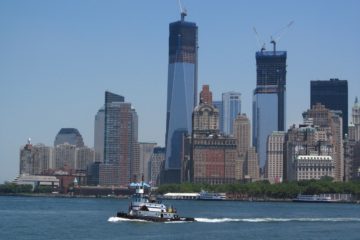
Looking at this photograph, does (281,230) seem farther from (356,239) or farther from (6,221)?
(6,221)

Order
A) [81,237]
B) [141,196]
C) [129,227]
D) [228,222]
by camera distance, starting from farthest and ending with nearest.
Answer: [228,222] < [141,196] < [129,227] < [81,237]

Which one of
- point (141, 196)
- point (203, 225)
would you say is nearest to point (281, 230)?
point (203, 225)

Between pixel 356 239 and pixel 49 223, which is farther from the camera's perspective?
pixel 49 223

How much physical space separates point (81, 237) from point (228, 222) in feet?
109

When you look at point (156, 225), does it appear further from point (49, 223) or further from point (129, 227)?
point (49, 223)

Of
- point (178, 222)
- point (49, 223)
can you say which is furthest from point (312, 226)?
point (49, 223)

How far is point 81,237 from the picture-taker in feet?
309

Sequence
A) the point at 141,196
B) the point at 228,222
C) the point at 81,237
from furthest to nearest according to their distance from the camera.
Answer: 1. the point at 228,222
2. the point at 141,196
3. the point at 81,237

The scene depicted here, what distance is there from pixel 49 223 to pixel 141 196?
14201 mm

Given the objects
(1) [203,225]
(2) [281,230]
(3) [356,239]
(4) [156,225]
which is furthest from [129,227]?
(3) [356,239]

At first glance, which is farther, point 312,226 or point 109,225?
point 312,226

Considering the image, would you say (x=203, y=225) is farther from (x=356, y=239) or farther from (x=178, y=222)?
(x=356, y=239)

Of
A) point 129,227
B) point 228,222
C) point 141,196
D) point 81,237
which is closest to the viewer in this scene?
point 81,237

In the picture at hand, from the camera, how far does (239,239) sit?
95.5 meters
